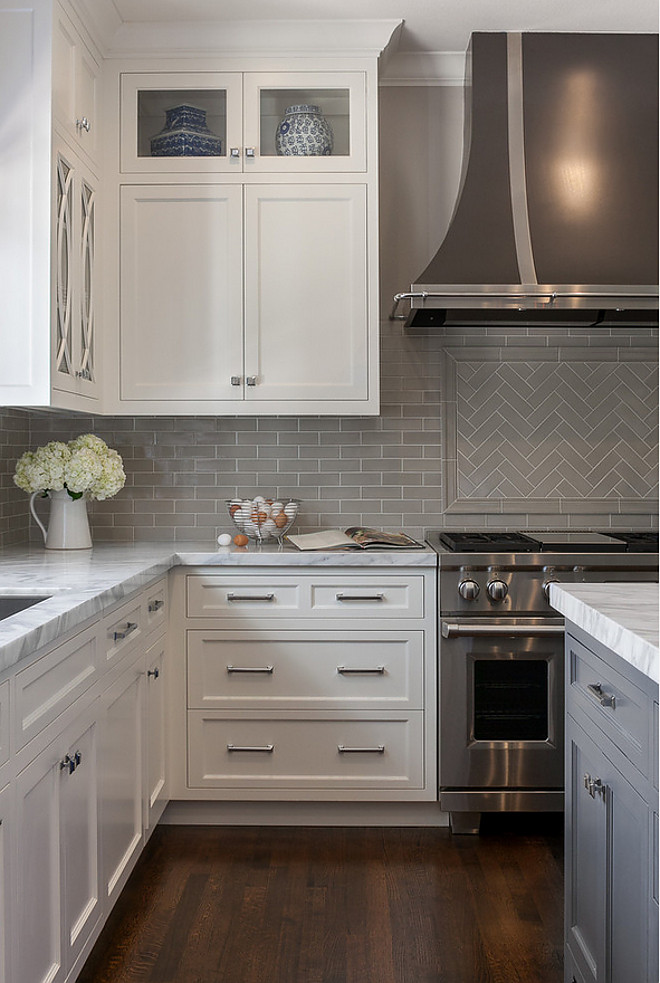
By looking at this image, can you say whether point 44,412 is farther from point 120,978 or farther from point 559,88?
point 559,88

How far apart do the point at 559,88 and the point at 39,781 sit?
9.59 feet

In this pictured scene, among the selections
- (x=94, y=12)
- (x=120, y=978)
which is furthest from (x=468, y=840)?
(x=94, y=12)

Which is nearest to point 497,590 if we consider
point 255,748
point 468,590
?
point 468,590

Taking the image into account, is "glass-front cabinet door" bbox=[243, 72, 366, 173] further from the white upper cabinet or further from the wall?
the white upper cabinet

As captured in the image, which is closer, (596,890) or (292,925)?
(596,890)

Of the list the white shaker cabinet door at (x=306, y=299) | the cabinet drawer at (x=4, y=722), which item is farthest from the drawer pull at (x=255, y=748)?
the cabinet drawer at (x=4, y=722)

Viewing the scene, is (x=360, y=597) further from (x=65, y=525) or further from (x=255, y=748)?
(x=65, y=525)

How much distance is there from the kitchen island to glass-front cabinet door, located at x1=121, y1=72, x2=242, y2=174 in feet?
6.96

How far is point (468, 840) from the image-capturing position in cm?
297

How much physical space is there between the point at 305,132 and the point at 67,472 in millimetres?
1490

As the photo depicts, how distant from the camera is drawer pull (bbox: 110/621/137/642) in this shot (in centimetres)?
227

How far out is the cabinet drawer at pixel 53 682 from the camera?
1.57m

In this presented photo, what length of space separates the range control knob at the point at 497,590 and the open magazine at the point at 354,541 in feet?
0.93

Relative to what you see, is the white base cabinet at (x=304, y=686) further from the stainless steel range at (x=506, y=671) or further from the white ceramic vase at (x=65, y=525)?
the white ceramic vase at (x=65, y=525)
